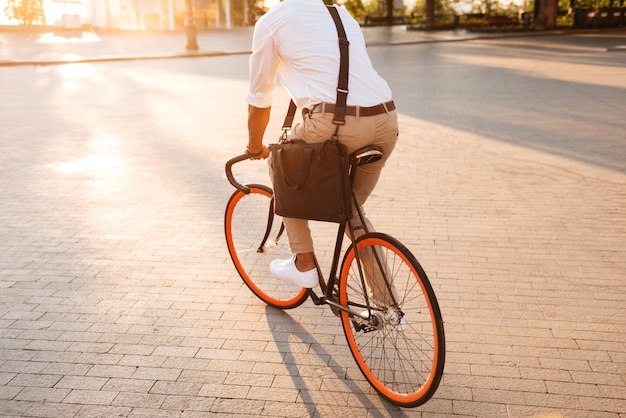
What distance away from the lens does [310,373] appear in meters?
3.61

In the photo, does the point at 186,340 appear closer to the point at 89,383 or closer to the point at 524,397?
the point at 89,383

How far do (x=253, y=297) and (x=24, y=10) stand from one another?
42960 millimetres

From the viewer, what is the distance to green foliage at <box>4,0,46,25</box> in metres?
42.1

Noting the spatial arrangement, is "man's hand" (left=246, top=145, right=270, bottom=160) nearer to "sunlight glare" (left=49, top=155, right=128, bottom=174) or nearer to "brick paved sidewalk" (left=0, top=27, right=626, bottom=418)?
"brick paved sidewalk" (left=0, top=27, right=626, bottom=418)

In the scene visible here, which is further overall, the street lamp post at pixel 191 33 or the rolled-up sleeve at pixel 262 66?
the street lamp post at pixel 191 33

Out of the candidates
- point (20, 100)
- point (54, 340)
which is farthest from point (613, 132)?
point (20, 100)

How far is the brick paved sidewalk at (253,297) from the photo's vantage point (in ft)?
11.3

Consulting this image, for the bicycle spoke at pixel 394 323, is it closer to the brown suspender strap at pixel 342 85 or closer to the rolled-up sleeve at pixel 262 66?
the brown suspender strap at pixel 342 85

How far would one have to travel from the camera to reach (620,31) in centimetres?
3341

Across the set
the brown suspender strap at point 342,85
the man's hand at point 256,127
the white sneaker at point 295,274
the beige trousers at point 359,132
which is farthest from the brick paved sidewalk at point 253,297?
the brown suspender strap at point 342,85

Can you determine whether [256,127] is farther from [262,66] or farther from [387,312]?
[387,312]

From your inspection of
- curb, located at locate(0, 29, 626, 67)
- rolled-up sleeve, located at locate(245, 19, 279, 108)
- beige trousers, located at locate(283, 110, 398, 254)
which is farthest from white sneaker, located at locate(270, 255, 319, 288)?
curb, located at locate(0, 29, 626, 67)

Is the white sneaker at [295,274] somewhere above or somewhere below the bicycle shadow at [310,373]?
above

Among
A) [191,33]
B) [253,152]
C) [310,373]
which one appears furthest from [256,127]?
[191,33]
